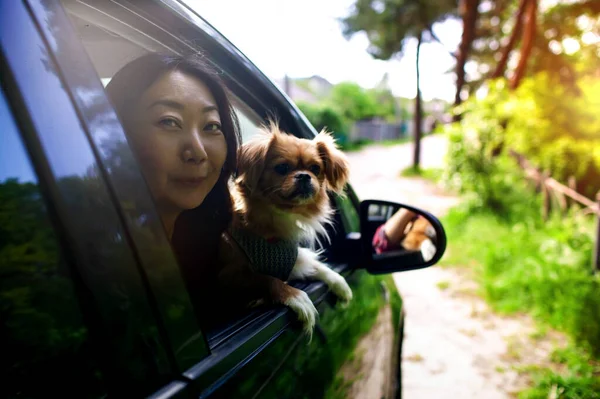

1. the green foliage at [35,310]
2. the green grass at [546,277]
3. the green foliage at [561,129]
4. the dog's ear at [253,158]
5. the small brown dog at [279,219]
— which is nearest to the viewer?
the green foliage at [35,310]

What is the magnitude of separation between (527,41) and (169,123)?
1073 centimetres

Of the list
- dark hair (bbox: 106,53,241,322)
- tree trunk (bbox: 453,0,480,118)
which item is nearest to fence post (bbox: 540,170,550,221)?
tree trunk (bbox: 453,0,480,118)

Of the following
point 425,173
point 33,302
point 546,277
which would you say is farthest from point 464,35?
point 33,302

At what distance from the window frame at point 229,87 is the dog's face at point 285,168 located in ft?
0.35

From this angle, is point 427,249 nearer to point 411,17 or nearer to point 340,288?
point 340,288

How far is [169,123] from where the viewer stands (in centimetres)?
120

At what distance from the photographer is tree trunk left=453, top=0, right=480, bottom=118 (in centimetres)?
1163

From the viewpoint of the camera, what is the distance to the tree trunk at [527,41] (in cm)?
977

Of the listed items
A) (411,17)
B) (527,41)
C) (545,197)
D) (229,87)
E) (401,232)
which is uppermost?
(411,17)

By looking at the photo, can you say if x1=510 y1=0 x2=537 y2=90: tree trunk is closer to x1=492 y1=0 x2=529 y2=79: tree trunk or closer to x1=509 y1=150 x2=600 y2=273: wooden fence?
x1=492 y1=0 x2=529 y2=79: tree trunk

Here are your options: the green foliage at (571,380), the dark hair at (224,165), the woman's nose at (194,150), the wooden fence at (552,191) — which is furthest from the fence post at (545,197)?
the woman's nose at (194,150)

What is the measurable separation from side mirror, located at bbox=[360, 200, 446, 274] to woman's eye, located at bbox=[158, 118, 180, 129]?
1.05 metres

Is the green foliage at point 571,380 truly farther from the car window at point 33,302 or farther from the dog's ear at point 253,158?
the car window at point 33,302

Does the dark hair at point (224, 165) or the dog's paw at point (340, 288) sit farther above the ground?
the dark hair at point (224, 165)
